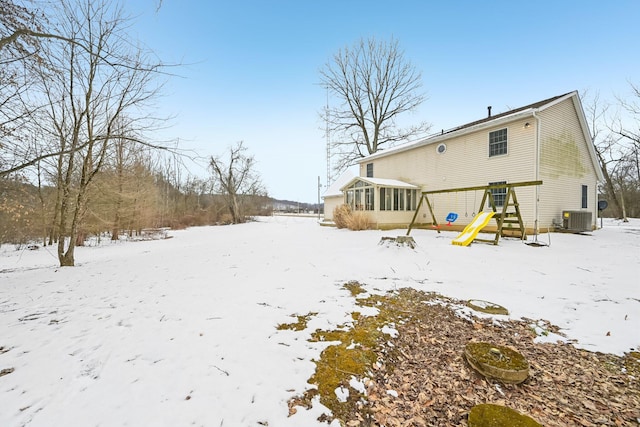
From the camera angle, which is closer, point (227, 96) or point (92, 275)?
point (92, 275)

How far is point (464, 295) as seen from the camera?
401 cm

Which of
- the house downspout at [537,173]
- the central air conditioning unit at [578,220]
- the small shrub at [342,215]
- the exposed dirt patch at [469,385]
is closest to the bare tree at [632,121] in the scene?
the central air conditioning unit at [578,220]

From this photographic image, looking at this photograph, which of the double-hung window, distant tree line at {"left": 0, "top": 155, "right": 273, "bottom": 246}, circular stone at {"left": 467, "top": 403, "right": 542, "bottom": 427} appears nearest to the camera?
circular stone at {"left": 467, "top": 403, "right": 542, "bottom": 427}

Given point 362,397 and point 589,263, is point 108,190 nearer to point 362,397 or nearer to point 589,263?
point 362,397

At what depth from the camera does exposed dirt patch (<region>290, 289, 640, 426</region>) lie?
1759mm

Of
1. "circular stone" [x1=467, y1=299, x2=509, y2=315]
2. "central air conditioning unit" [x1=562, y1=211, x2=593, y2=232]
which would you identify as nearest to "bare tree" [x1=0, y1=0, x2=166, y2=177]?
"circular stone" [x1=467, y1=299, x2=509, y2=315]

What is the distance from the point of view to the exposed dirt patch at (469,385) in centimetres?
176

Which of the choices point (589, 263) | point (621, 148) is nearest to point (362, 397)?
point (589, 263)

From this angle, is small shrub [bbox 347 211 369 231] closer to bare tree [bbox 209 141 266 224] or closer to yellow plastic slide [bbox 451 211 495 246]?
yellow plastic slide [bbox 451 211 495 246]

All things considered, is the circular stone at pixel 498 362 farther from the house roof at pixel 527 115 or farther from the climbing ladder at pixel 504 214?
the house roof at pixel 527 115

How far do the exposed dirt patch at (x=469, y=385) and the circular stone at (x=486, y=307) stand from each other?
443 mm

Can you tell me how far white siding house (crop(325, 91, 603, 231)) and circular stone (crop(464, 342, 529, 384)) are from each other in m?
10.3

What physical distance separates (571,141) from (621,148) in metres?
14.0

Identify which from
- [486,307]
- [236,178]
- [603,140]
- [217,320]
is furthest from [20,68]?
[603,140]
